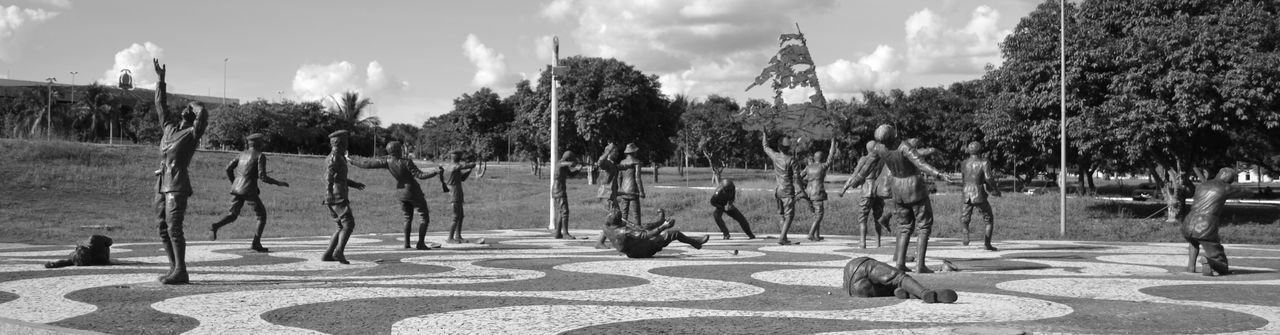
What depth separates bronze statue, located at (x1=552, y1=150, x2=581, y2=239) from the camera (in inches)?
704

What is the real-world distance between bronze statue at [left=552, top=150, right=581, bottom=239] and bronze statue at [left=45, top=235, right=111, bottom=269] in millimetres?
7837

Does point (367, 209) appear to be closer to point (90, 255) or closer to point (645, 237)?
point (90, 255)

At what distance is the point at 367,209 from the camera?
110ft

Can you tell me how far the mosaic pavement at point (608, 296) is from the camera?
6848mm

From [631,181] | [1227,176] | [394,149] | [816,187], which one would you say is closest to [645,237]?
[394,149]

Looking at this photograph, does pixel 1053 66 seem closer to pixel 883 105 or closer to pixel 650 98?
pixel 650 98

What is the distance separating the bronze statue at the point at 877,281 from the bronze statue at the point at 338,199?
6.39 meters

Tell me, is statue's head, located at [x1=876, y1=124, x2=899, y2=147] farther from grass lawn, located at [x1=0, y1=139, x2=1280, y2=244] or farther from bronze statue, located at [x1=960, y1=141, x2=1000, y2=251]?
grass lawn, located at [x1=0, y1=139, x2=1280, y2=244]

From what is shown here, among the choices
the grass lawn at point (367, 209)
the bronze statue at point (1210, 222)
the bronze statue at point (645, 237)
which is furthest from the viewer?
the grass lawn at point (367, 209)

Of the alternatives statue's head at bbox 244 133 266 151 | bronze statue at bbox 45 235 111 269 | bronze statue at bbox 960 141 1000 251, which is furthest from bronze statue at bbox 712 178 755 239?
bronze statue at bbox 45 235 111 269

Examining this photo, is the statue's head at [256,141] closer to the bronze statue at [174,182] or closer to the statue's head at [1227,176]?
the bronze statue at [174,182]

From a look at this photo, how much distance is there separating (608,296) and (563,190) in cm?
989

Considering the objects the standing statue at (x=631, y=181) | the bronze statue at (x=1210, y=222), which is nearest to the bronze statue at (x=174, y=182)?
the standing statue at (x=631, y=181)

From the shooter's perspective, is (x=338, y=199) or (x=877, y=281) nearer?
(x=877, y=281)
